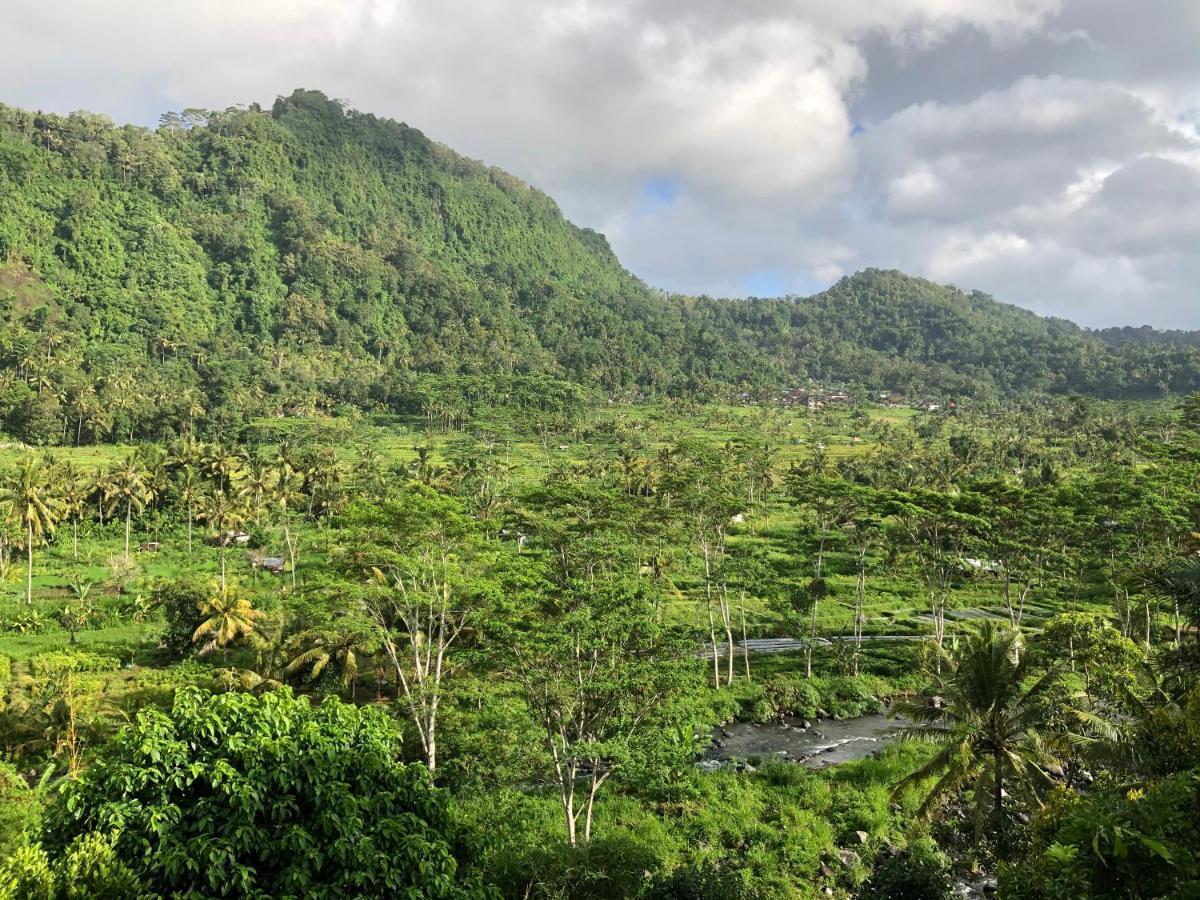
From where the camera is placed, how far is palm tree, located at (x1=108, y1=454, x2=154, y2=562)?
6912 cm

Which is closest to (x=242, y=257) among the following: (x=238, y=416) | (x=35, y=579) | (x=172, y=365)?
(x=172, y=365)

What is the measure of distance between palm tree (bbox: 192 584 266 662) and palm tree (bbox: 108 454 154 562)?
31.0 meters

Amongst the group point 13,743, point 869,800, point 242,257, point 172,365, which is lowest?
point 869,800

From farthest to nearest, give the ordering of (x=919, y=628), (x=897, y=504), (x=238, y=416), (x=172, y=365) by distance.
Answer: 1. (x=172, y=365)
2. (x=238, y=416)
3. (x=919, y=628)
4. (x=897, y=504)

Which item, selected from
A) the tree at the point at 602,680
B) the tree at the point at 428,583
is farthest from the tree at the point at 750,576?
the tree at the point at 602,680

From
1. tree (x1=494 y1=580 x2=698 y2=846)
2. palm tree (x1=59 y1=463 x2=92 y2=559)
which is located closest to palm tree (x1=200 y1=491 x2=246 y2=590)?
palm tree (x1=59 y1=463 x2=92 y2=559)

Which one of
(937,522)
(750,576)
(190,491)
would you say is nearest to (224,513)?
(190,491)

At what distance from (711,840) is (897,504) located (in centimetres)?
2670

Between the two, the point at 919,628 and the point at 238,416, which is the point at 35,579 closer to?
the point at 238,416

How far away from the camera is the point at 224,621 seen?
42.1m

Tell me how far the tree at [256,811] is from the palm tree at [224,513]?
54910 mm

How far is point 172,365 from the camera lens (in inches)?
5502

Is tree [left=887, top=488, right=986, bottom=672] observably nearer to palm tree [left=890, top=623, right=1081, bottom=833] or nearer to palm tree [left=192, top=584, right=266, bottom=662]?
palm tree [left=890, top=623, right=1081, bottom=833]

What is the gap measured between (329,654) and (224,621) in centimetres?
1014
